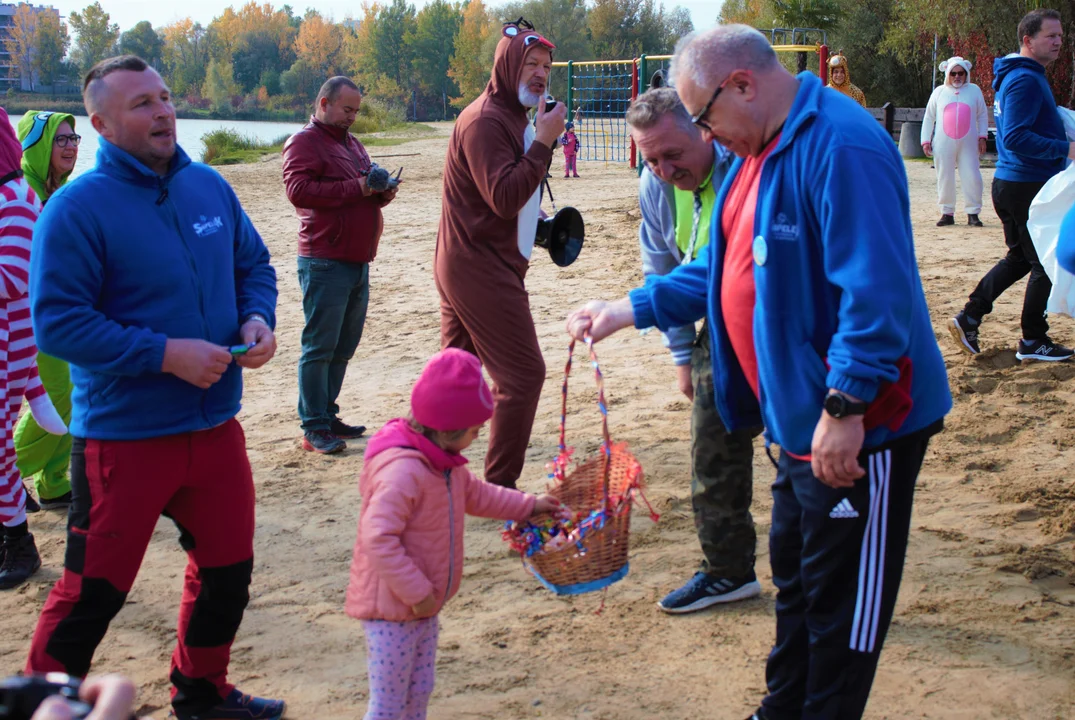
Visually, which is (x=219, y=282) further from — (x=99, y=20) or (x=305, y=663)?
(x=99, y=20)

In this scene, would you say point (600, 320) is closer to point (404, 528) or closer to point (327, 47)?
point (404, 528)

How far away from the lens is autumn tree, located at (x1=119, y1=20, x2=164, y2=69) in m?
101

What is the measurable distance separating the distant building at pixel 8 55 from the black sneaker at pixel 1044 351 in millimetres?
89276

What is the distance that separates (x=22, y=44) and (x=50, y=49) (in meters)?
3.02

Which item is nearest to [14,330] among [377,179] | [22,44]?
[377,179]

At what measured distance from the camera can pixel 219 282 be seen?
3.18 metres

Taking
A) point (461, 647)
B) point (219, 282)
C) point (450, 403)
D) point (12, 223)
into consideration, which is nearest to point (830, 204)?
point (450, 403)

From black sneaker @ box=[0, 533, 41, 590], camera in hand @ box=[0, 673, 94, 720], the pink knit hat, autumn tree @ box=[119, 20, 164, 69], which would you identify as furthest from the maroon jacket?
autumn tree @ box=[119, 20, 164, 69]

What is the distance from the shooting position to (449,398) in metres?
2.81

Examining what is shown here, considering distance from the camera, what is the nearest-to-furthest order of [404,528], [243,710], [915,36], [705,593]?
1. [404,528]
2. [243,710]
3. [705,593]
4. [915,36]

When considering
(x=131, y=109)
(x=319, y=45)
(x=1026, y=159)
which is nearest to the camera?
(x=131, y=109)

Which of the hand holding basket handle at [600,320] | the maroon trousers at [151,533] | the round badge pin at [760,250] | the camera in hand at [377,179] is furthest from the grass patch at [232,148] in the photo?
the round badge pin at [760,250]

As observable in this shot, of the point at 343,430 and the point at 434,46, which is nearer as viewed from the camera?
the point at 343,430

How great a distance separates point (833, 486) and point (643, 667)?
1.41 metres
